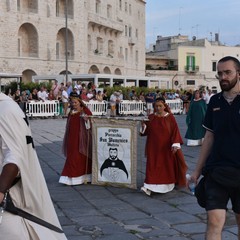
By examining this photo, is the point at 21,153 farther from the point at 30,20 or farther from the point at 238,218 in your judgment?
the point at 30,20

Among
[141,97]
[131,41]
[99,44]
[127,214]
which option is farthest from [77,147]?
[131,41]

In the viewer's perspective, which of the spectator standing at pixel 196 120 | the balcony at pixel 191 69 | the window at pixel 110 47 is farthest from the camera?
the balcony at pixel 191 69

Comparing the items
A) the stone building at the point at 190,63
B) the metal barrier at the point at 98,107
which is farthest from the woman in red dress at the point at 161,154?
the stone building at the point at 190,63

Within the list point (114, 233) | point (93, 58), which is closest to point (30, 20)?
point (93, 58)

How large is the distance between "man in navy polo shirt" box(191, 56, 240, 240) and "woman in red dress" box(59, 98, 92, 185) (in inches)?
176

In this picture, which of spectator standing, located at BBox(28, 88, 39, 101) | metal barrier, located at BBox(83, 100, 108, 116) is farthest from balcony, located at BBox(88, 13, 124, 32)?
spectator standing, located at BBox(28, 88, 39, 101)

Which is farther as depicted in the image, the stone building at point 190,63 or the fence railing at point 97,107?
the stone building at point 190,63

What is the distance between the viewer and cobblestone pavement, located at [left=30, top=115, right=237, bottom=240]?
5602 millimetres

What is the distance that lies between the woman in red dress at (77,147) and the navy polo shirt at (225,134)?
14.8 feet

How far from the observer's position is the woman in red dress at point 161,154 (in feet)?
25.3

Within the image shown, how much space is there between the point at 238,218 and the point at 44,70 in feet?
149

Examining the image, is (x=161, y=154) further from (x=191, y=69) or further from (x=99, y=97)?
(x=191, y=69)

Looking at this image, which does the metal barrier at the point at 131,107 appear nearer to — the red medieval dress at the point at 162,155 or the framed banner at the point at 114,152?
the framed banner at the point at 114,152

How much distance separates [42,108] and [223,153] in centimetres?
2231
